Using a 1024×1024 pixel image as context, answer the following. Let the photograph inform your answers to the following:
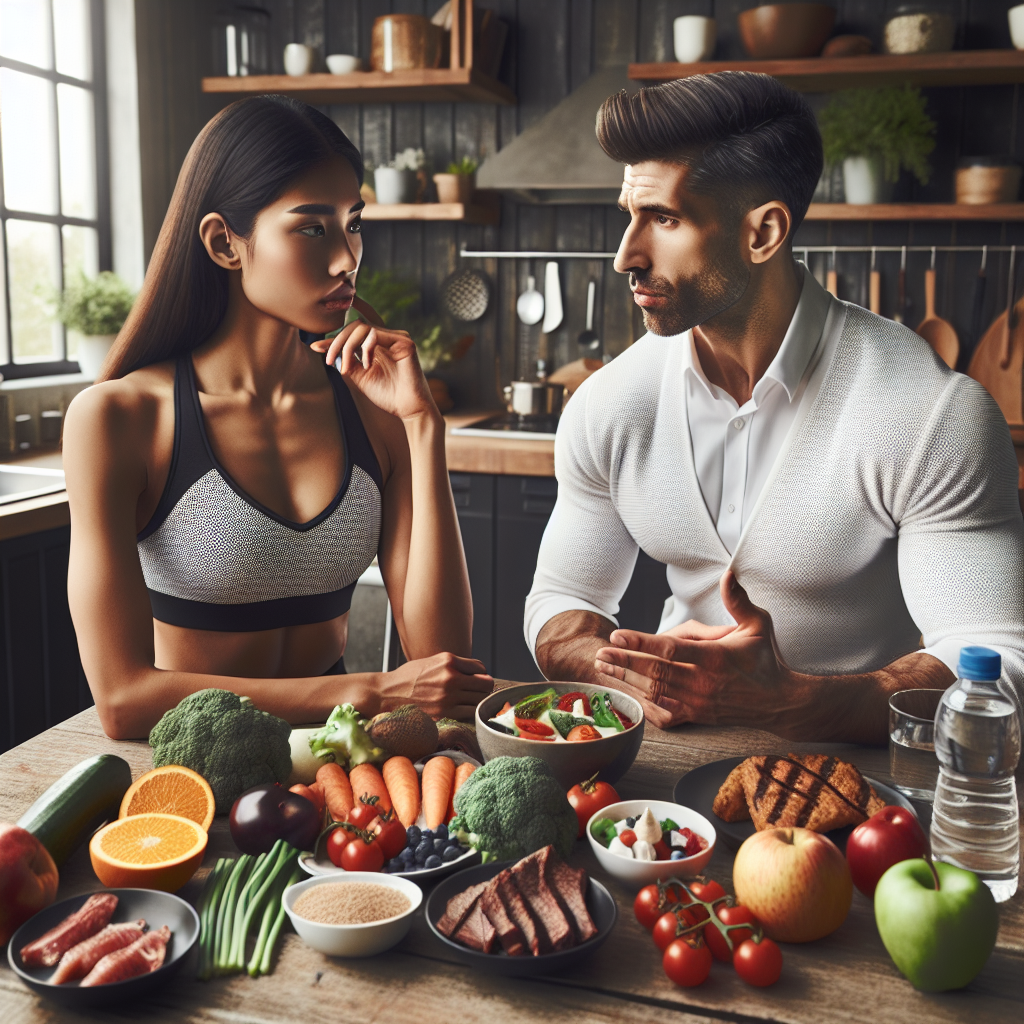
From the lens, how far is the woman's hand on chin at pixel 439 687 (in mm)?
1311

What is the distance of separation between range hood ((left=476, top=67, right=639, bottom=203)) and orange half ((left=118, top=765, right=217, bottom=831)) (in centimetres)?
263

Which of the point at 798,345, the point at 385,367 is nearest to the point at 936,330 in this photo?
the point at 798,345

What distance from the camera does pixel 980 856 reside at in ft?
3.10

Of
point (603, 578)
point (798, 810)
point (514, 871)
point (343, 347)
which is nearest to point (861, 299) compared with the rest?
point (603, 578)

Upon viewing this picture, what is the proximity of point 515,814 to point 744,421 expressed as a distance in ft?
2.88

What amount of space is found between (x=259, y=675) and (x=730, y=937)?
36.5 inches

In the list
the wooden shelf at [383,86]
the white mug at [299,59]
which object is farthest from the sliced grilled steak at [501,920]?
the white mug at [299,59]

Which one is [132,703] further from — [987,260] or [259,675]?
[987,260]

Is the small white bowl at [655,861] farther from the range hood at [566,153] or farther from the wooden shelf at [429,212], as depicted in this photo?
the wooden shelf at [429,212]

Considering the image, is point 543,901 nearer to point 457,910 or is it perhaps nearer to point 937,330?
point 457,910

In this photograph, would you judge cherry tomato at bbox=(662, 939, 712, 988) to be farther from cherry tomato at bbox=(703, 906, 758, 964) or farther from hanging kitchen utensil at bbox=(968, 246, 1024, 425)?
hanging kitchen utensil at bbox=(968, 246, 1024, 425)

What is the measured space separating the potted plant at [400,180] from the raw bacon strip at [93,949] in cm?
322

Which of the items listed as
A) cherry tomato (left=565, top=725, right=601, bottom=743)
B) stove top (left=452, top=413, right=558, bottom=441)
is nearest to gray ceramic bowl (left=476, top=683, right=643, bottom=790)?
cherry tomato (left=565, top=725, right=601, bottom=743)

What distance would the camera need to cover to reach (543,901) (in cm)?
83
